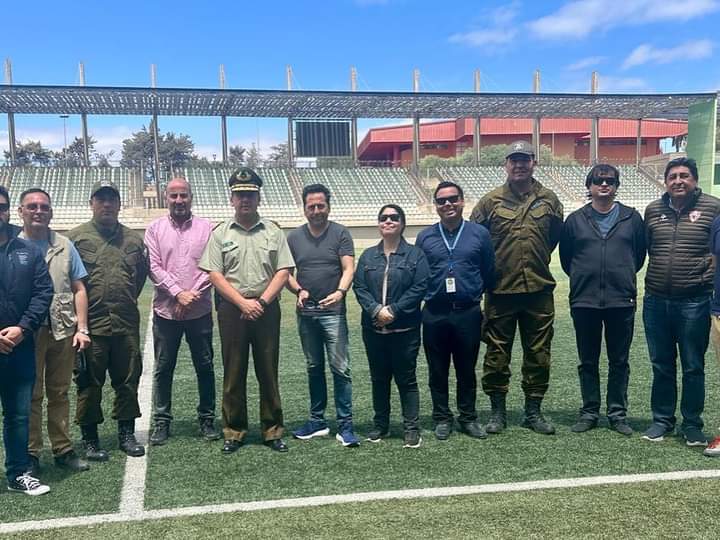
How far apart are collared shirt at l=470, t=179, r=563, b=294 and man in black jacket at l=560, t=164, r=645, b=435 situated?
0.59ft

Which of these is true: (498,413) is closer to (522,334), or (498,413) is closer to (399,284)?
(522,334)

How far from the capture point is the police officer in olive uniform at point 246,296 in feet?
14.5

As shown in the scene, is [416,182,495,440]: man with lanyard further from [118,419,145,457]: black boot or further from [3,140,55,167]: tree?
[3,140,55,167]: tree

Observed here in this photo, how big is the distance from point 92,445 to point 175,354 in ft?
2.77

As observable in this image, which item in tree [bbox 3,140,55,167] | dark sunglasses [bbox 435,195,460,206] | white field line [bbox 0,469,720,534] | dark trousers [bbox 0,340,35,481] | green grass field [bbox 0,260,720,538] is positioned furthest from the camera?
tree [bbox 3,140,55,167]

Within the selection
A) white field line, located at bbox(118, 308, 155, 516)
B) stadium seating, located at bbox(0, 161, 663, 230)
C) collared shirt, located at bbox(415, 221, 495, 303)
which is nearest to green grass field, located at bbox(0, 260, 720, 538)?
white field line, located at bbox(118, 308, 155, 516)

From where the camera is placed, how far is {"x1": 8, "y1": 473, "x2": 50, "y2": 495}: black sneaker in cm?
390

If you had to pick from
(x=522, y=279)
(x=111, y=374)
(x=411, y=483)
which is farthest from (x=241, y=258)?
(x=522, y=279)

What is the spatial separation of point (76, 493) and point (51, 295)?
1227 mm

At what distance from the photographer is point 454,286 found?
4.55 m

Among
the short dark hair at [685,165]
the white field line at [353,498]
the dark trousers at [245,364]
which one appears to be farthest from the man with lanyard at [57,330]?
the short dark hair at [685,165]

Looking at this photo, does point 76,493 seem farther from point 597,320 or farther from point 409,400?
point 597,320

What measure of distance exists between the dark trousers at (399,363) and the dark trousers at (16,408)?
2.25 meters

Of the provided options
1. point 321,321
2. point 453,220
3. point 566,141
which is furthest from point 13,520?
point 566,141
